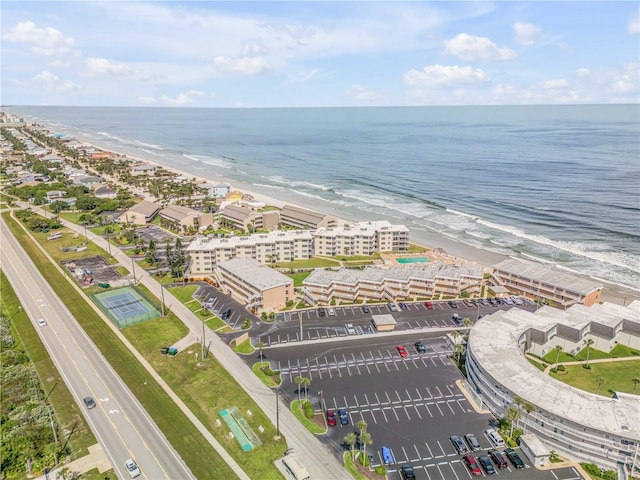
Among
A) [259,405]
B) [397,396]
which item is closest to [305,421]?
[259,405]

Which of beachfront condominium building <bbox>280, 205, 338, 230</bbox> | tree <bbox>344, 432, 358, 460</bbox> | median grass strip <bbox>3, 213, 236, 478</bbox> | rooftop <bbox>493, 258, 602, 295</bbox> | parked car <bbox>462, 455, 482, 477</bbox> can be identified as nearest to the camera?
parked car <bbox>462, 455, 482, 477</bbox>

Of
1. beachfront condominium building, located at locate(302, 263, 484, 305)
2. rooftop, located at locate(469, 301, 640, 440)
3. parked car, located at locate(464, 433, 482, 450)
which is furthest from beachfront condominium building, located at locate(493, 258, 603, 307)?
parked car, located at locate(464, 433, 482, 450)

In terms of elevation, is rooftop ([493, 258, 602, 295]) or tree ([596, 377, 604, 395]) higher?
rooftop ([493, 258, 602, 295])

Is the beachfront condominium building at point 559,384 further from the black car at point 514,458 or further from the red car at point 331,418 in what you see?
the red car at point 331,418

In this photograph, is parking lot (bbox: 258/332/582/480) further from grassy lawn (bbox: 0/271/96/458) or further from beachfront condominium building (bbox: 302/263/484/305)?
grassy lawn (bbox: 0/271/96/458)

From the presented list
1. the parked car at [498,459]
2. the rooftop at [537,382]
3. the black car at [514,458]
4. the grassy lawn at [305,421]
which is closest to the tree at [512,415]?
the rooftop at [537,382]

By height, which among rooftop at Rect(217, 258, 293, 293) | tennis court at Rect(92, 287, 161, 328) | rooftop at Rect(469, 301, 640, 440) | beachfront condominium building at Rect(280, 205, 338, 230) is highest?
beachfront condominium building at Rect(280, 205, 338, 230)

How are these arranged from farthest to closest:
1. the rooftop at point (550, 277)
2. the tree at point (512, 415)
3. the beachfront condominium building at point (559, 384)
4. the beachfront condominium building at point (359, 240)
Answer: the beachfront condominium building at point (359, 240)
the rooftop at point (550, 277)
the tree at point (512, 415)
the beachfront condominium building at point (559, 384)

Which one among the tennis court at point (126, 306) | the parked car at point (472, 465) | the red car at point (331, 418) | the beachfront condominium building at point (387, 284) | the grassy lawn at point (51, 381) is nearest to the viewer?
the parked car at point (472, 465)
